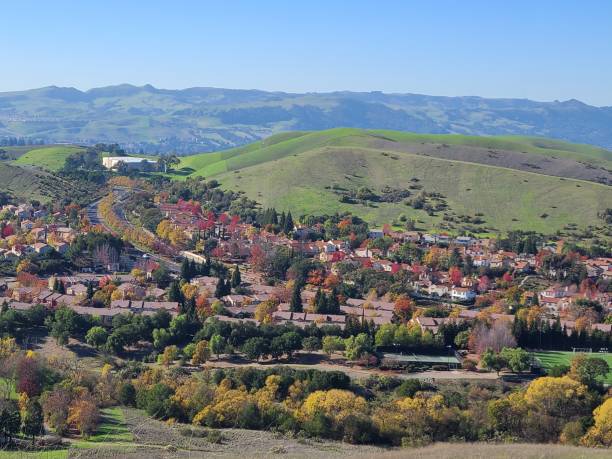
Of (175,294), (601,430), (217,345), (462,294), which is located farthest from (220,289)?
(601,430)

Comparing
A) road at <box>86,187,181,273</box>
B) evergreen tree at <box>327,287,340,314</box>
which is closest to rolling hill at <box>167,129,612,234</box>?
road at <box>86,187,181,273</box>

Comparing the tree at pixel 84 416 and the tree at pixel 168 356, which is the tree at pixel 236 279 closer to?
the tree at pixel 168 356

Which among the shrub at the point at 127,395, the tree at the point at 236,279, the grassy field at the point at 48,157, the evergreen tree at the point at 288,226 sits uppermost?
the grassy field at the point at 48,157

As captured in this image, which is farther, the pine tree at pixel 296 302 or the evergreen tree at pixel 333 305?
the evergreen tree at pixel 333 305

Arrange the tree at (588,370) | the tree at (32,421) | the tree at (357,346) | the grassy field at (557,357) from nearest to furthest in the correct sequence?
the tree at (32,421), the tree at (588,370), the tree at (357,346), the grassy field at (557,357)

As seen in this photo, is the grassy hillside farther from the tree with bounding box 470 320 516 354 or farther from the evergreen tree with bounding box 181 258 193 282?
the tree with bounding box 470 320 516 354

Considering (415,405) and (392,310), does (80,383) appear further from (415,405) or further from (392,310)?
(392,310)

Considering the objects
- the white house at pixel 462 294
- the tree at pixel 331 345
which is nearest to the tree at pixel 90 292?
the tree at pixel 331 345

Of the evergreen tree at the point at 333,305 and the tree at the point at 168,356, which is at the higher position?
the evergreen tree at the point at 333,305
